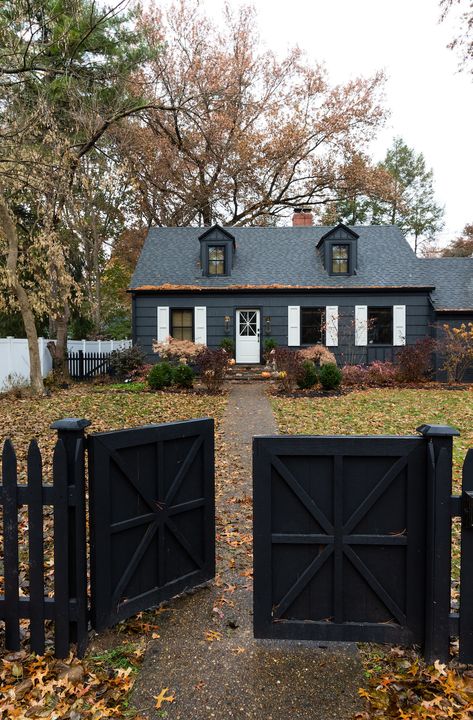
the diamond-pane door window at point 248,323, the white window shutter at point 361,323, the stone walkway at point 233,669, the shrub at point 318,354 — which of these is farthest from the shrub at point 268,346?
the stone walkway at point 233,669

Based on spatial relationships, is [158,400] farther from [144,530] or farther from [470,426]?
[144,530]

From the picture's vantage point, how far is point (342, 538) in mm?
2445

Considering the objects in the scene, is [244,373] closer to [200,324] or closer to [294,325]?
[200,324]

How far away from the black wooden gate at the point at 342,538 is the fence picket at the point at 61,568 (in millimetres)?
1014

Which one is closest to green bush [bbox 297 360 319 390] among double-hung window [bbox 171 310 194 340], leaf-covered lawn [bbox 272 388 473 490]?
leaf-covered lawn [bbox 272 388 473 490]

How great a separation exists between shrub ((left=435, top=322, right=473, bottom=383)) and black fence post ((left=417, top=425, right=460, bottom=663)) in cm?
1397

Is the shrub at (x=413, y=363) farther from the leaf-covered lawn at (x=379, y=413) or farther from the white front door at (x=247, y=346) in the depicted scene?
the white front door at (x=247, y=346)

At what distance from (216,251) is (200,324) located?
3.02 metres

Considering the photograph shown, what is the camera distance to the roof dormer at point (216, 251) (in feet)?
56.8

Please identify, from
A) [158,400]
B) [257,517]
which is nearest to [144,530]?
[257,517]

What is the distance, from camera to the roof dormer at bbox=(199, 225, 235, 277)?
682 inches

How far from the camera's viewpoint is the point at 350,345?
16766 millimetres

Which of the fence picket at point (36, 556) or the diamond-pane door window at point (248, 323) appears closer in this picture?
the fence picket at point (36, 556)

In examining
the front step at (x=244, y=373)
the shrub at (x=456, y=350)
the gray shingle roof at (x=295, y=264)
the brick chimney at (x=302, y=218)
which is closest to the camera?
the shrub at (x=456, y=350)
